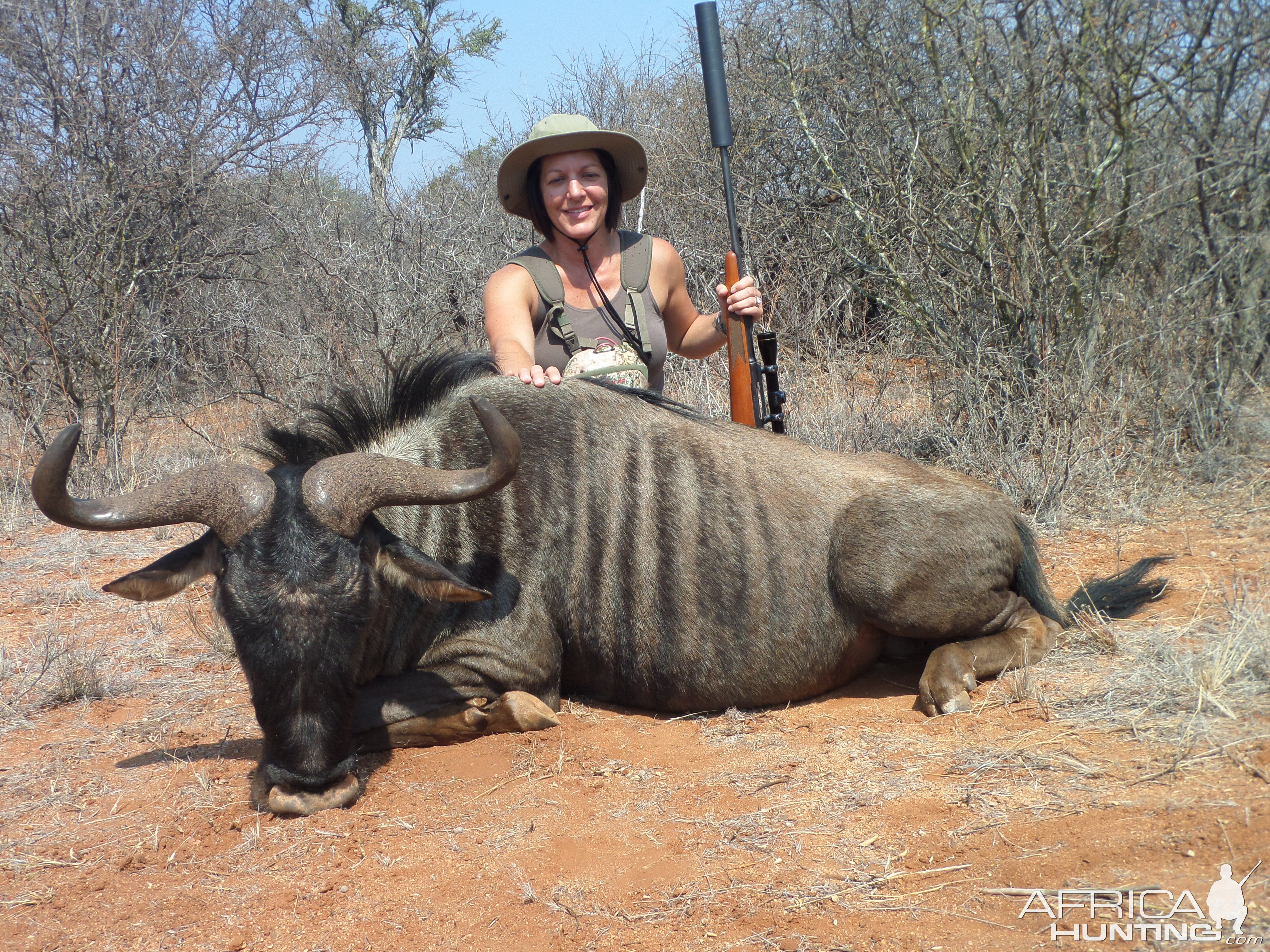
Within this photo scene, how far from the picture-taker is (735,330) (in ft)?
14.5

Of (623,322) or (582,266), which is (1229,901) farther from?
(582,266)

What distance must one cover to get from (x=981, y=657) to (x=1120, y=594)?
820 millimetres

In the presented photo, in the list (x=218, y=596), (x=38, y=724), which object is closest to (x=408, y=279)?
(x=38, y=724)

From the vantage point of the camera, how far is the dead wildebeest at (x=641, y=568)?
11.1 feet

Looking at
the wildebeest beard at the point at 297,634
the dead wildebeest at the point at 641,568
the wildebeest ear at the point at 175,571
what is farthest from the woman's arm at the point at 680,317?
the wildebeest ear at the point at 175,571

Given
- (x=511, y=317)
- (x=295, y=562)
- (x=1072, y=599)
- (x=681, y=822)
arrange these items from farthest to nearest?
(x=511, y=317) < (x=1072, y=599) < (x=295, y=562) < (x=681, y=822)

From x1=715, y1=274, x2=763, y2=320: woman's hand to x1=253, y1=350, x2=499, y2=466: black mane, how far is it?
50.3 inches

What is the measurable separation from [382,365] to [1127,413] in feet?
18.7

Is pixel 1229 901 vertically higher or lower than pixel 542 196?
lower

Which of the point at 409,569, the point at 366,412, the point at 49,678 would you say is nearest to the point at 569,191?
the point at 366,412

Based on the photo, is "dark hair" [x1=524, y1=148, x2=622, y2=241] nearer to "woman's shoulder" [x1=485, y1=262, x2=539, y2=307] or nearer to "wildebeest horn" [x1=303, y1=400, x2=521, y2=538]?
"woman's shoulder" [x1=485, y1=262, x2=539, y2=307]

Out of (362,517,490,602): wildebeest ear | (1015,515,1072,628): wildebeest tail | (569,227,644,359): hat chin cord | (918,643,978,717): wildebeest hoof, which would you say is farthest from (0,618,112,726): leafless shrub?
(1015,515,1072,628): wildebeest tail

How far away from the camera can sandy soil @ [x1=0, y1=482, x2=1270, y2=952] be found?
86.6 inches

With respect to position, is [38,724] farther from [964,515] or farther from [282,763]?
[964,515]
